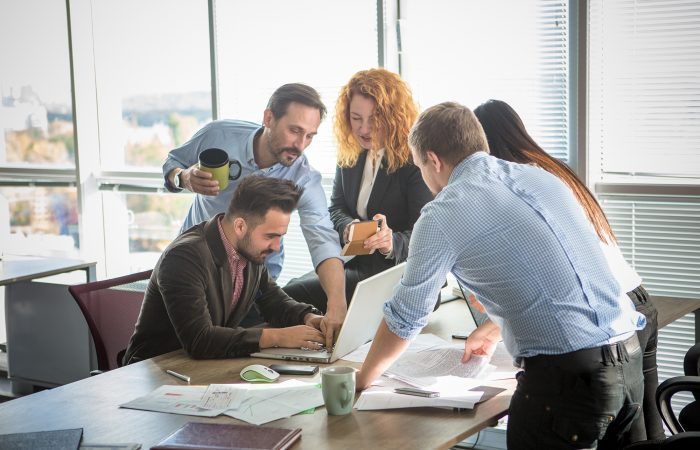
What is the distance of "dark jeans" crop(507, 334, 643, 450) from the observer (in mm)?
1869

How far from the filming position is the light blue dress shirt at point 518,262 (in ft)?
6.16

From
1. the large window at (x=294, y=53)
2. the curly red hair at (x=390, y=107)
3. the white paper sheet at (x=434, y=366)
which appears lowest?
the white paper sheet at (x=434, y=366)

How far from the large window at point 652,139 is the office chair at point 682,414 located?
3.13 ft

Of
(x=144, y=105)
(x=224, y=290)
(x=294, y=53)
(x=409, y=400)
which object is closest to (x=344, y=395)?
(x=409, y=400)

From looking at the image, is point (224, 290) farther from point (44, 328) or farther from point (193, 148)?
point (44, 328)

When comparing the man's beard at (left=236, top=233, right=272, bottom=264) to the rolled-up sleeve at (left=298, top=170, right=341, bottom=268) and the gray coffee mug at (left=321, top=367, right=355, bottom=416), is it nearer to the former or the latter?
the rolled-up sleeve at (left=298, top=170, right=341, bottom=268)

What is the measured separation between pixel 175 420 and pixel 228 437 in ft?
0.78

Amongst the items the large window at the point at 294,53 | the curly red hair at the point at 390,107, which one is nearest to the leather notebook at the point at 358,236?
the curly red hair at the point at 390,107

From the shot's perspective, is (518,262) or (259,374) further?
(259,374)

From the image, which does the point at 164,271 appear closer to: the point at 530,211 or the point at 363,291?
the point at 363,291

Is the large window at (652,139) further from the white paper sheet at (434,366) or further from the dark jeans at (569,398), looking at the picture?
the dark jeans at (569,398)

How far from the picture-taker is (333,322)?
268 cm

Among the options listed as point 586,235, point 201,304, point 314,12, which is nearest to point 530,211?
point 586,235

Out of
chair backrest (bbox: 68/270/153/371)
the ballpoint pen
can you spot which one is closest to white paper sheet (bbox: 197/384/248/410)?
the ballpoint pen
